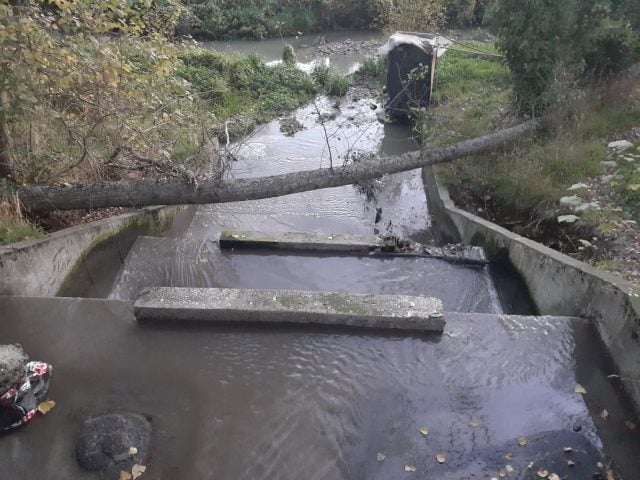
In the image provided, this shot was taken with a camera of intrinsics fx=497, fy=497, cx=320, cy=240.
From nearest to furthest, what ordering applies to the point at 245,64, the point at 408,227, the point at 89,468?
1. the point at 89,468
2. the point at 408,227
3. the point at 245,64

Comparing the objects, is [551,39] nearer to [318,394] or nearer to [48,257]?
[318,394]

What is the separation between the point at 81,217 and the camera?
654 cm

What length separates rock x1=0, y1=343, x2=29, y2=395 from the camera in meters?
3.49

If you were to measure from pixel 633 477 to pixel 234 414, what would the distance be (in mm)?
2866

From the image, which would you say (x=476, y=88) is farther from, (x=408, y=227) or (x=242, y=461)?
(x=242, y=461)

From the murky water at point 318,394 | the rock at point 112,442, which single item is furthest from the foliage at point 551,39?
the rock at point 112,442

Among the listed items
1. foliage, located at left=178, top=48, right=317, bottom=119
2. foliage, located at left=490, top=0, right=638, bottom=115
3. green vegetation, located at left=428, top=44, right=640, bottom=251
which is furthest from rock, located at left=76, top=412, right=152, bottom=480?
foliage, located at left=178, top=48, right=317, bottom=119

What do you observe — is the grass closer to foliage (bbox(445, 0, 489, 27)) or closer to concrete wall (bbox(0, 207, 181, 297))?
concrete wall (bbox(0, 207, 181, 297))

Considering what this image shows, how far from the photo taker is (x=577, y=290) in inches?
194

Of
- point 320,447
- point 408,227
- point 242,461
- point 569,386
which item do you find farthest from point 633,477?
point 408,227

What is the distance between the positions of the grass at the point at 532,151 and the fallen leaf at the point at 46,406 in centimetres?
629

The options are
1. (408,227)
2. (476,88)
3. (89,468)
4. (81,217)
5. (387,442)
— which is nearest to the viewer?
(89,468)

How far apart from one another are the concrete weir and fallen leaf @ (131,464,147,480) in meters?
1.52

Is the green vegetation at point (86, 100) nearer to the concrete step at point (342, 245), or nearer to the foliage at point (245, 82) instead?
the concrete step at point (342, 245)
